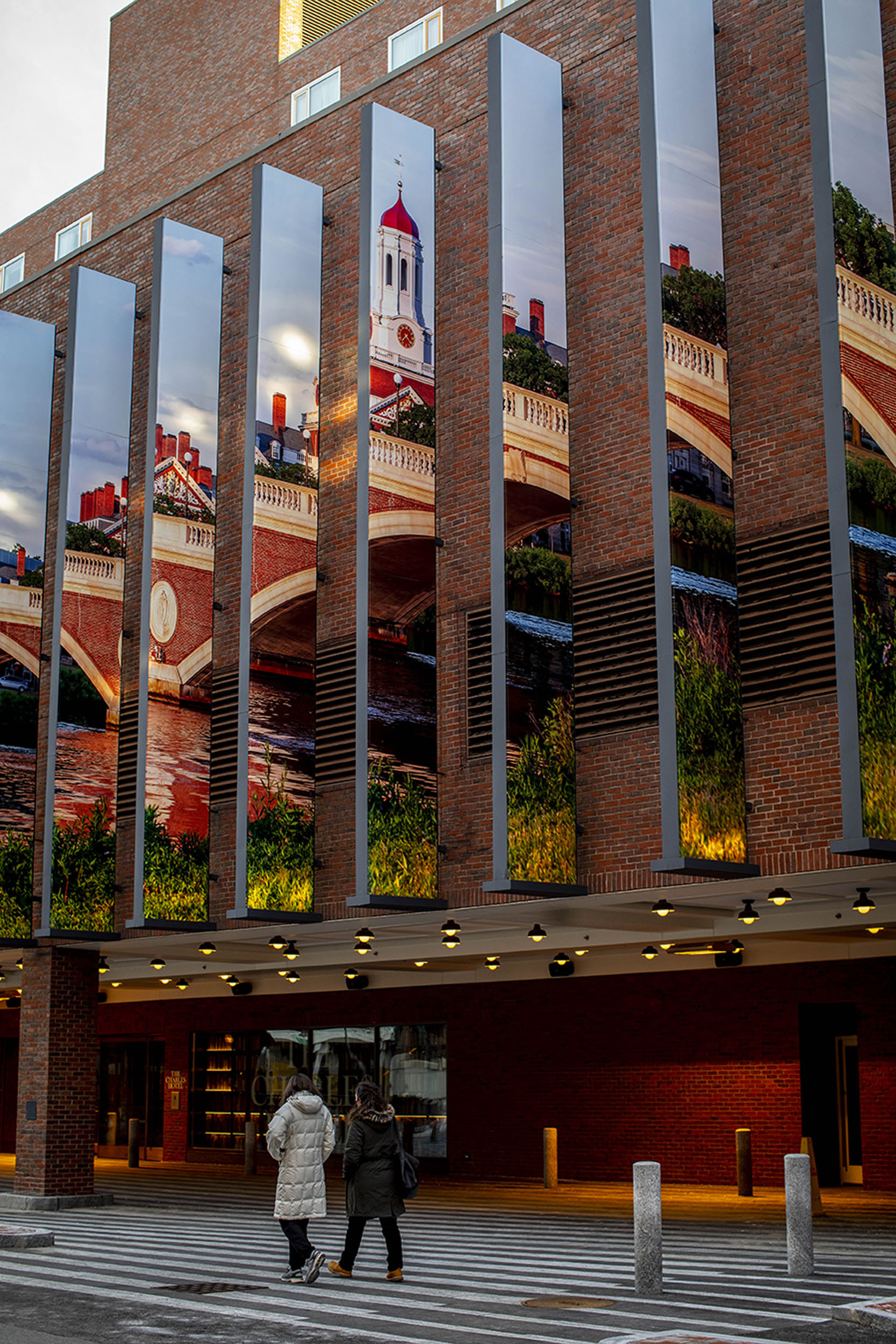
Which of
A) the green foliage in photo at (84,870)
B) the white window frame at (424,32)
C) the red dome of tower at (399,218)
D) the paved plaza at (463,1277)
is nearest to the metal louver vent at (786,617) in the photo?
the paved plaza at (463,1277)

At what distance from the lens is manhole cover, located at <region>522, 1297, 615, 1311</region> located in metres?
11.8

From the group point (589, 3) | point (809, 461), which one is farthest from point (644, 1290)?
point (589, 3)

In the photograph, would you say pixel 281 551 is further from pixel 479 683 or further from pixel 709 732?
pixel 709 732

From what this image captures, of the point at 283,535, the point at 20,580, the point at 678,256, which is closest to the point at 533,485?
the point at 678,256

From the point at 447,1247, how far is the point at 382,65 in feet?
77.6

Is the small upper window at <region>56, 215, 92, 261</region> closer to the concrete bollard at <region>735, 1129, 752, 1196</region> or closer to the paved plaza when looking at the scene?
the paved plaza

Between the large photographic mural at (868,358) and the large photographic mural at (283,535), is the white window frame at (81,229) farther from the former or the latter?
the large photographic mural at (868,358)

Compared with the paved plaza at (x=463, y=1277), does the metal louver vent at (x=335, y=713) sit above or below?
above

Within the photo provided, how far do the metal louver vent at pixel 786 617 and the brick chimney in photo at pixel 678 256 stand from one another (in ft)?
10.1

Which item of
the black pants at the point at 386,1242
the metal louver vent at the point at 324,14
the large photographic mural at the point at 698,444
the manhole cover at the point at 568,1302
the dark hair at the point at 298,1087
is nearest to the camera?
the manhole cover at the point at 568,1302

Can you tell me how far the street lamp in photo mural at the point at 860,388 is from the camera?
14031mm

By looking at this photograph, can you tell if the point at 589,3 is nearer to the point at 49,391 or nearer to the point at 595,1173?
the point at 49,391

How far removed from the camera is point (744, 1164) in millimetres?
23375

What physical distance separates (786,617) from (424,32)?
19.9m
